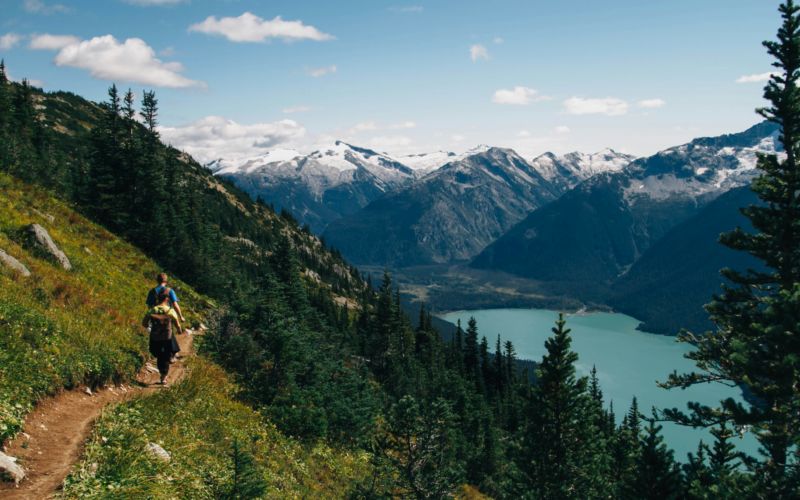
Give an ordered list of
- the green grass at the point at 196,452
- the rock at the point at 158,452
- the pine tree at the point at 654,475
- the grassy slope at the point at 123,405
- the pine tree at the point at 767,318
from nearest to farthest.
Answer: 1. the green grass at the point at 196,452
2. the grassy slope at the point at 123,405
3. the rock at the point at 158,452
4. the pine tree at the point at 767,318
5. the pine tree at the point at 654,475

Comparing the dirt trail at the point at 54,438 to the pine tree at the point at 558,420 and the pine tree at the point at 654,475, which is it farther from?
the pine tree at the point at 654,475

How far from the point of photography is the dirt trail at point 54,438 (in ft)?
28.8

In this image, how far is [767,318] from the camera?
1550 centimetres

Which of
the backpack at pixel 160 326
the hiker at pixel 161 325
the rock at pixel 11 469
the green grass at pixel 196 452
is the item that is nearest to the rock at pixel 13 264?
the hiker at pixel 161 325

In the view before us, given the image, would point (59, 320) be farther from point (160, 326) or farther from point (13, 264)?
point (13, 264)

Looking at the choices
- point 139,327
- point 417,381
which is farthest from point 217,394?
point 417,381

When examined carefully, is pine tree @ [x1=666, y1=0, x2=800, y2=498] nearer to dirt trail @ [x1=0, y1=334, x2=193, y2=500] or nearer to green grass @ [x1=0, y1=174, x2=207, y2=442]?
dirt trail @ [x1=0, y1=334, x2=193, y2=500]

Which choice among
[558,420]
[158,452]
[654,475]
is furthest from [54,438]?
[558,420]

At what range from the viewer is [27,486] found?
28.6ft

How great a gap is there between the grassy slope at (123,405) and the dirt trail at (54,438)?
0.29 meters

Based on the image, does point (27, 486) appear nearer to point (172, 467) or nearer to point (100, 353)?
point (172, 467)

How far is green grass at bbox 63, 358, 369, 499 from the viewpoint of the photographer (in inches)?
372

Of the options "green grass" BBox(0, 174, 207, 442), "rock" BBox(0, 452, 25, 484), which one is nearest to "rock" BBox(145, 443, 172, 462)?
"rock" BBox(0, 452, 25, 484)

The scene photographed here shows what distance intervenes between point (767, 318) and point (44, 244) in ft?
96.1
